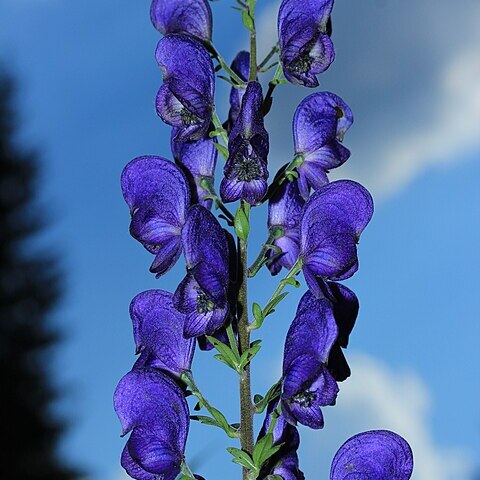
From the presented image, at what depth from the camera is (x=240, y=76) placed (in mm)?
3295

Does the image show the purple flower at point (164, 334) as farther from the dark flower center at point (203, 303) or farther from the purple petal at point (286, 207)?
the purple petal at point (286, 207)

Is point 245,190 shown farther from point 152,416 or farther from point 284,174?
point 152,416

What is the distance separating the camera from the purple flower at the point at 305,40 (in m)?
3.01

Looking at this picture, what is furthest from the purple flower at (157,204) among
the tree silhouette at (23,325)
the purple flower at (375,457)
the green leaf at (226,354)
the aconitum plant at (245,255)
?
the tree silhouette at (23,325)

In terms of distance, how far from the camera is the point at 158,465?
2785mm

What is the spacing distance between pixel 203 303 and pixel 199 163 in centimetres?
60

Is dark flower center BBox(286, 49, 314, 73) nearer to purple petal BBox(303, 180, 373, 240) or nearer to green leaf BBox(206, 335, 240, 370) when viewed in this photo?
purple petal BBox(303, 180, 373, 240)

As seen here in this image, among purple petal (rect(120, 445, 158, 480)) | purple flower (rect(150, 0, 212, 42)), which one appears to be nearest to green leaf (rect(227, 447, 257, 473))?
purple petal (rect(120, 445, 158, 480))

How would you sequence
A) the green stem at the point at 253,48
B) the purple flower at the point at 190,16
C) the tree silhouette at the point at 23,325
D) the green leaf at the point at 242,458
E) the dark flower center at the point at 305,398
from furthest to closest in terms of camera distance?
the tree silhouette at the point at 23,325
the purple flower at the point at 190,16
the green stem at the point at 253,48
the dark flower center at the point at 305,398
the green leaf at the point at 242,458

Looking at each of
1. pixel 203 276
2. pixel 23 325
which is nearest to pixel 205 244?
pixel 203 276

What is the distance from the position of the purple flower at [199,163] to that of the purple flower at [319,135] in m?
0.27

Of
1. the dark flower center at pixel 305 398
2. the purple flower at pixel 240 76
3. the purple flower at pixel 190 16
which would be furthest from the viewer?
the purple flower at pixel 190 16

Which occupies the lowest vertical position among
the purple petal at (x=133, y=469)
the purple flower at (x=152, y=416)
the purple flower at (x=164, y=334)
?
the purple petal at (x=133, y=469)

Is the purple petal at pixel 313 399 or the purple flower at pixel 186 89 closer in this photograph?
the purple petal at pixel 313 399
